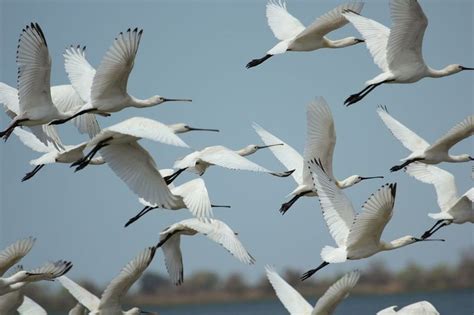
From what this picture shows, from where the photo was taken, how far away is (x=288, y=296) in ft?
43.6

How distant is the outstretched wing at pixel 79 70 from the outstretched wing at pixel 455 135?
14.1ft

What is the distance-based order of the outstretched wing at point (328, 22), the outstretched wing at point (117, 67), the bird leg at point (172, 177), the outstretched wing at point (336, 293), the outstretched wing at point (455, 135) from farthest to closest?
the outstretched wing at point (328, 22) → the outstretched wing at point (455, 135) → the bird leg at point (172, 177) → the outstretched wing at point (117, 67) → the outstretched wing at point (336, 293)

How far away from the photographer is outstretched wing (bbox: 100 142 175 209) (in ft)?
42.8

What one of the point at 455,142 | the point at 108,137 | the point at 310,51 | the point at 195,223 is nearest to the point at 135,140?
the point at 108,137

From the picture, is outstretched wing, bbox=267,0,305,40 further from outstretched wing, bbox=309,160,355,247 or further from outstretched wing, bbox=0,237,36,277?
outstretched wing, bbox=0,237,36,277

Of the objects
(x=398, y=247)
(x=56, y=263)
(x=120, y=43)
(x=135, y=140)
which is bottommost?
(x=398, y=247)

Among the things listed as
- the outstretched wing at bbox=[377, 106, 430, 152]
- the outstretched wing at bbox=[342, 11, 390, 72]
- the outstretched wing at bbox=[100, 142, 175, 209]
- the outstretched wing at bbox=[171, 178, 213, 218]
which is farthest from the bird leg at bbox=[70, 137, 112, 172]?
the outstretched wing at bbox=[377, 106, 430, 152]

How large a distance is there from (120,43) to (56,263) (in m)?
2.51

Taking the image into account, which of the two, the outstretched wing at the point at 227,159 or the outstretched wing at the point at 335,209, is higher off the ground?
the outstretched wing at the point at 227,159

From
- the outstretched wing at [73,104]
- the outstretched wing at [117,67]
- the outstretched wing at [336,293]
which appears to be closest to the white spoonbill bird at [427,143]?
the outstretched wing at [336,293]

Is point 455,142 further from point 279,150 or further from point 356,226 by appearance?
point 356,226

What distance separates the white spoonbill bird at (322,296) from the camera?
1190cm

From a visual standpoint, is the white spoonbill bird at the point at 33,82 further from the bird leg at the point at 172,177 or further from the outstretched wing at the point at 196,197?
the outstretched wing at the point at 196,197

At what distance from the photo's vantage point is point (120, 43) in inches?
486
